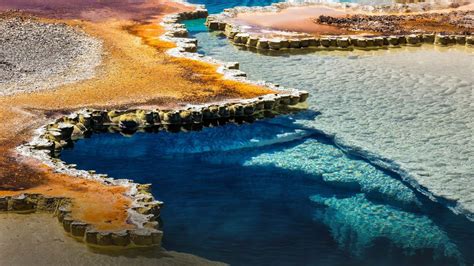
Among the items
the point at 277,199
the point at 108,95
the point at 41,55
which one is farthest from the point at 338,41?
the point at 277,199

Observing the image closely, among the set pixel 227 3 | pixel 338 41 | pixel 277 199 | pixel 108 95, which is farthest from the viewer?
pixel 227 3

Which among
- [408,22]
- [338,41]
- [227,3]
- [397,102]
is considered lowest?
[397,102]

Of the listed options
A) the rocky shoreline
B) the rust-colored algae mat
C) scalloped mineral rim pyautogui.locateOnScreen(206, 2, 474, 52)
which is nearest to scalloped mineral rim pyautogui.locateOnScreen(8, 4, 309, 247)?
the rust-colored algae mat

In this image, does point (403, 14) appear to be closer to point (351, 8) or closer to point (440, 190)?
point (351, 8)

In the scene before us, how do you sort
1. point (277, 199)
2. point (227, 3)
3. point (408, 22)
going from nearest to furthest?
point (277, 199)
point (408, 22)
point (227, 3)

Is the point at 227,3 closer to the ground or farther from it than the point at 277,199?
farther from it

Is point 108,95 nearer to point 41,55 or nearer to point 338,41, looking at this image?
point 41,55

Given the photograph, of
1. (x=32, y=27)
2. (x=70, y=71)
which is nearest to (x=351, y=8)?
(x=32, y=27)
